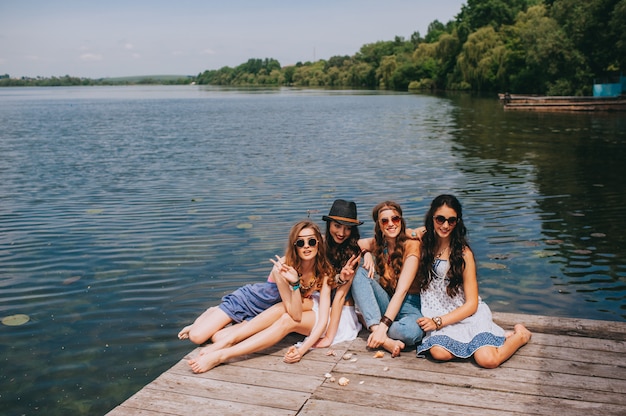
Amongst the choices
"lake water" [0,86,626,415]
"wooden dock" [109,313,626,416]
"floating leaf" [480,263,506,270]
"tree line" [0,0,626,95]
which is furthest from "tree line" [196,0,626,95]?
"wooden dock" [109,313,626,416]

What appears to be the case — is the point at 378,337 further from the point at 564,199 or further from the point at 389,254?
the point at 564,199

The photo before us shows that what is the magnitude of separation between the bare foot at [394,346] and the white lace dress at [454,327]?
0.51 ft

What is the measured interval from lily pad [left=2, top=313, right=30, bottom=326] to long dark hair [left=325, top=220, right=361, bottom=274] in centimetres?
436

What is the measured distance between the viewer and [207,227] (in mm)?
11648

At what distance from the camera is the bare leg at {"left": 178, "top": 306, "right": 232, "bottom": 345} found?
5281 millimetres

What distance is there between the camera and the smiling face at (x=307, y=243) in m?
5.00

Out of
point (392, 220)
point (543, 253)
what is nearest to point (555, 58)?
point (543, 253)

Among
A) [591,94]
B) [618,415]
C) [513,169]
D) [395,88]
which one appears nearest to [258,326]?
[618,415]

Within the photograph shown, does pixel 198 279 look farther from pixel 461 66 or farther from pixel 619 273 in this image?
pixel 461 66

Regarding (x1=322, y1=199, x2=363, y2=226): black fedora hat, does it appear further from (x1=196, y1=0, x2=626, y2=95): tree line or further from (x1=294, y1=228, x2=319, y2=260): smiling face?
(x1=196, y1=0, x2=626, y2=95): tree line

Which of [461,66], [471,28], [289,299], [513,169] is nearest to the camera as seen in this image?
[289,299]

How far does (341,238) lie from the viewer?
5.31 meters

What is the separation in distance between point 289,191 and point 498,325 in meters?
10.4

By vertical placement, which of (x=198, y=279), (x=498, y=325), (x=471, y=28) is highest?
(x=471, y=28)
